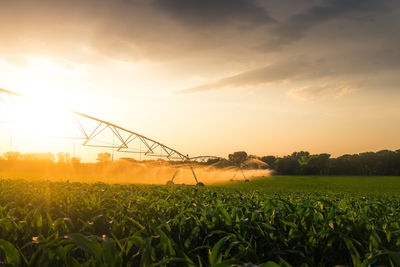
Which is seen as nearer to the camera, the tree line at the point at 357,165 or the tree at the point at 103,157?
the tree at the point at 103,157

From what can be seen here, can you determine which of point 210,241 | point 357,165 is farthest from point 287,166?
point 210,241

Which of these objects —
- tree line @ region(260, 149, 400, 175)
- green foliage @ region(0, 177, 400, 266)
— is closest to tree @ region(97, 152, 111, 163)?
green foliage @ region(0, 177, 400, 266)

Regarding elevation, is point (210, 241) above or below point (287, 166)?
→ above

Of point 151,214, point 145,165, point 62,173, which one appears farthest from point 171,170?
point 151,214

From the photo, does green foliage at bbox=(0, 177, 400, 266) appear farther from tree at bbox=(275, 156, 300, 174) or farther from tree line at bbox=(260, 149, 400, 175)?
tree at bbox=(275, 156, 300, 174)

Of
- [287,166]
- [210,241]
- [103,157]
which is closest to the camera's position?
[210,241]

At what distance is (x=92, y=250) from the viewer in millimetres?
1198

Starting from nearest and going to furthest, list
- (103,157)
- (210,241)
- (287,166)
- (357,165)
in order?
(210,241), (103,157), (357,165), (287,166)

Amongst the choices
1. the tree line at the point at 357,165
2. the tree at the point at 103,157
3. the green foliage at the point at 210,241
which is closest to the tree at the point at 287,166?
the tree line at the point at 357,165

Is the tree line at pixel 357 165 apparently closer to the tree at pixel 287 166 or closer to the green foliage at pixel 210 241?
the tree at pixel 287 166

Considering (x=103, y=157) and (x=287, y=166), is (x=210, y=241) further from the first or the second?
(x=287, y=166)

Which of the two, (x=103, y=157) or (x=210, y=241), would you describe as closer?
(x=210, y=241)

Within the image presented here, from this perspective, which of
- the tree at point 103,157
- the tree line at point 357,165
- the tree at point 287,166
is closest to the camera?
the tree at point 103,157

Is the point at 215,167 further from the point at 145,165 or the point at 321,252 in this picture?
the point at 321,252
